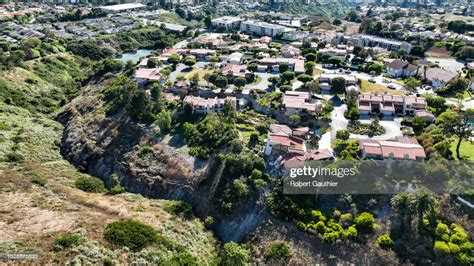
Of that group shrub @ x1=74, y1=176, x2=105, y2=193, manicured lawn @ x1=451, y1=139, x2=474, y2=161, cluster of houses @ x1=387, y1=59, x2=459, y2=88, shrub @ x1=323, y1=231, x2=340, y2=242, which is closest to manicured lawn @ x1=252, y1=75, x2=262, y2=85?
cluster of houses @ x1=387, y1=59, x2=459, y2=88

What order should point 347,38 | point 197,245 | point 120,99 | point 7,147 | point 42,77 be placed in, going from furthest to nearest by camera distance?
point 347,38 < point 42,77 < point 120,99 < point 7,147 < point 197,245

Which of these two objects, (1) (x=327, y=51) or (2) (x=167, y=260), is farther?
(1) (x=327, y=51)

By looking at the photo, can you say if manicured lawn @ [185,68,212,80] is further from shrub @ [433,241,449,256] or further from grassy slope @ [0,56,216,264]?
shrub @ [433,241,449,256]

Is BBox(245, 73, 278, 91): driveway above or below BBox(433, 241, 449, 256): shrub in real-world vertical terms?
above

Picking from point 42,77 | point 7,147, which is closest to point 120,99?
point 7,147

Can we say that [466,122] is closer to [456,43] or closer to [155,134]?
[155,134]

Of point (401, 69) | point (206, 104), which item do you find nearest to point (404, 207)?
point (206, 104)

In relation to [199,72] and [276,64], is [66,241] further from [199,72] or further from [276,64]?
[276,64]

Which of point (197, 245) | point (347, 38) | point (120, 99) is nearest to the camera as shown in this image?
point (197, 245)
